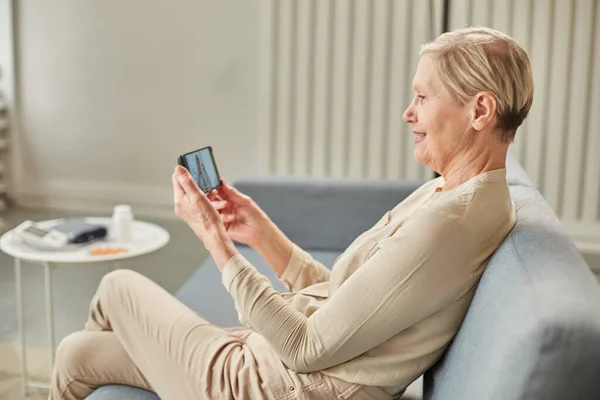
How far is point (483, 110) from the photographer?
1294mm

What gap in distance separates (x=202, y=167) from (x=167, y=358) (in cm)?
47

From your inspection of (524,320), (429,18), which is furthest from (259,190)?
(524,320)

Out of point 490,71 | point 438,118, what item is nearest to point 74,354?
point 438,118

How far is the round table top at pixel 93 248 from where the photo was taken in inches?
84.7

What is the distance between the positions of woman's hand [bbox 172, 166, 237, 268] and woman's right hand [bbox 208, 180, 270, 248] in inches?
11.1

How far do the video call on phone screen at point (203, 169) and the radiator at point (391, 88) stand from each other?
181cm

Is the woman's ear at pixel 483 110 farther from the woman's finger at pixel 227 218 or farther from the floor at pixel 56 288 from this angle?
the floor at pixel 56 288

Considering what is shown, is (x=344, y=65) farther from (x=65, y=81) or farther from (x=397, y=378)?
(x=397, y=378)

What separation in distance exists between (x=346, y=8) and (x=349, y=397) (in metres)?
2.48

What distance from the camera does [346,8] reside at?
3.54 metres

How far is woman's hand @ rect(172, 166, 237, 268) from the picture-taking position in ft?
4.74

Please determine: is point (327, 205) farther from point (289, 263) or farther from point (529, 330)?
point (529, 330)

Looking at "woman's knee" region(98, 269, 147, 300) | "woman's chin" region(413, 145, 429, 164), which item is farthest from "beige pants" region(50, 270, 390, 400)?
"woman's chin" region(413, 145, 429, 164)

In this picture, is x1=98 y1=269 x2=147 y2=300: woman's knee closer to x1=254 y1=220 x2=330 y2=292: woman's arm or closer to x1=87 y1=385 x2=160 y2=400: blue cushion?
x1=87 y1=385 x2=160 y2=400: blue cushion
